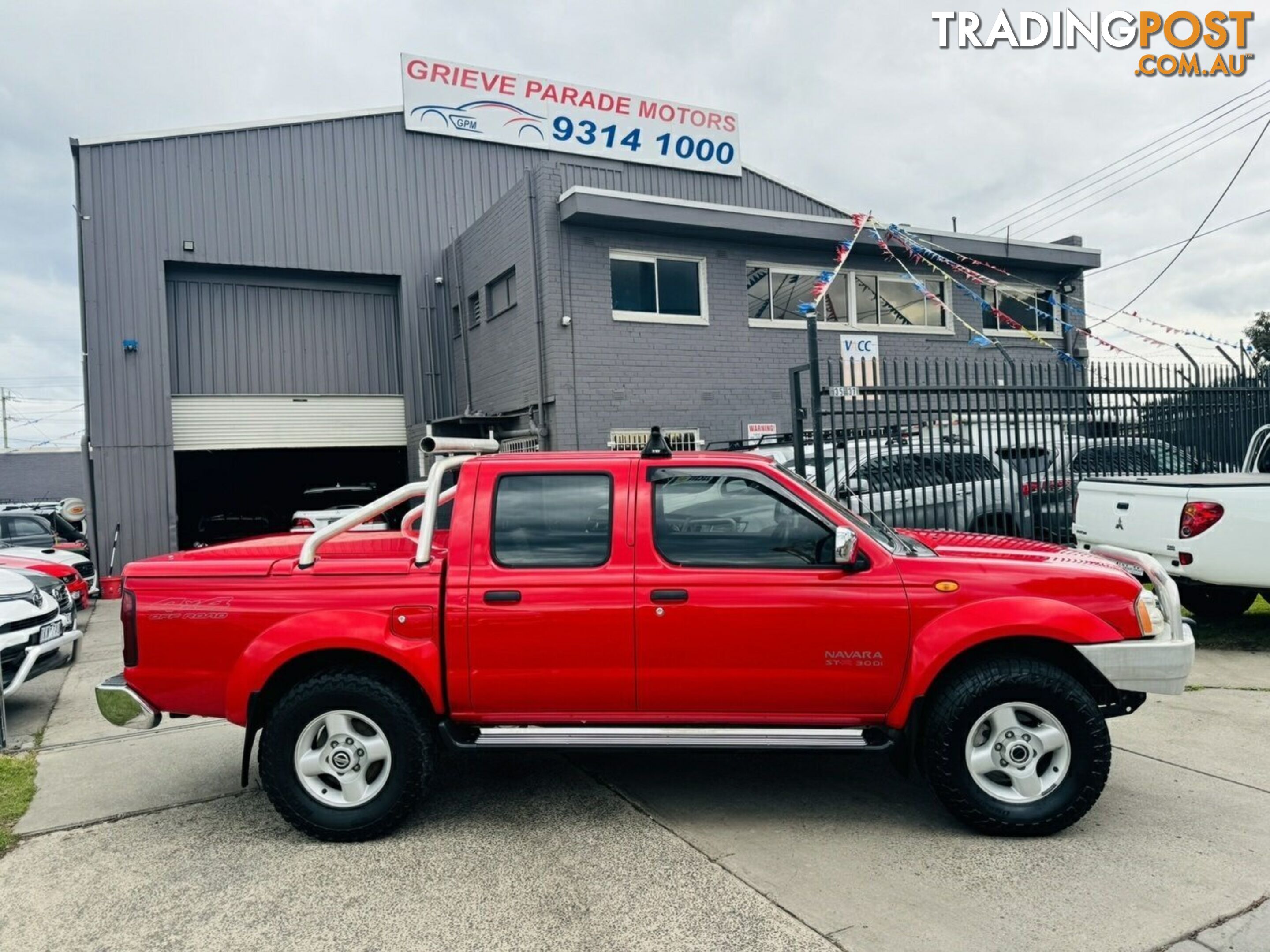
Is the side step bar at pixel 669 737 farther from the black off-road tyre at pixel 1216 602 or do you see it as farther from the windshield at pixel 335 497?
the windshield at pixel 335 497

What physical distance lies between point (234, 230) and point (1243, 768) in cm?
1655

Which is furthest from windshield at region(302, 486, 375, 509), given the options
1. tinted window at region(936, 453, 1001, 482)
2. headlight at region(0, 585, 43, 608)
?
tinted window at region(936, 453, 1001, 482)

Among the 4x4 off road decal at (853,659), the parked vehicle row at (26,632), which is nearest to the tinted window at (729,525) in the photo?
the 4x4 off road decal at (853,659)

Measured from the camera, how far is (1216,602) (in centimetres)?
877

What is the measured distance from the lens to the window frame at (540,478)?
417 cm

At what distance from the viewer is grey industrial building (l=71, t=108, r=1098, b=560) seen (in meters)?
13.5

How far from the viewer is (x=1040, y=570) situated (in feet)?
13.4

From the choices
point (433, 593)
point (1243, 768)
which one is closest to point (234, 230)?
point (433, 593)

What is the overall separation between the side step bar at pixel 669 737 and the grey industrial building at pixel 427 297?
9115mm

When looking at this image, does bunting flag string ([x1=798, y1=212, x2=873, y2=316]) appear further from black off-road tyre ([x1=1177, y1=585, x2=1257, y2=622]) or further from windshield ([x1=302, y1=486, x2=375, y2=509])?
windshield ([x1=302, y1=486, x2=375, y2=509])

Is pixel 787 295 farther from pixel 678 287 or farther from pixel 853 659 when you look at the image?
pixel 853 659

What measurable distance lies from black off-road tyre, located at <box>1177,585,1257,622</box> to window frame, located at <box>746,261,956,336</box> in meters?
7.75

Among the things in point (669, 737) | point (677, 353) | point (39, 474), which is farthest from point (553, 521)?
point (39, 474)

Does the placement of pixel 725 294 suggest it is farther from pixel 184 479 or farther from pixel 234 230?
pixel 184 479
